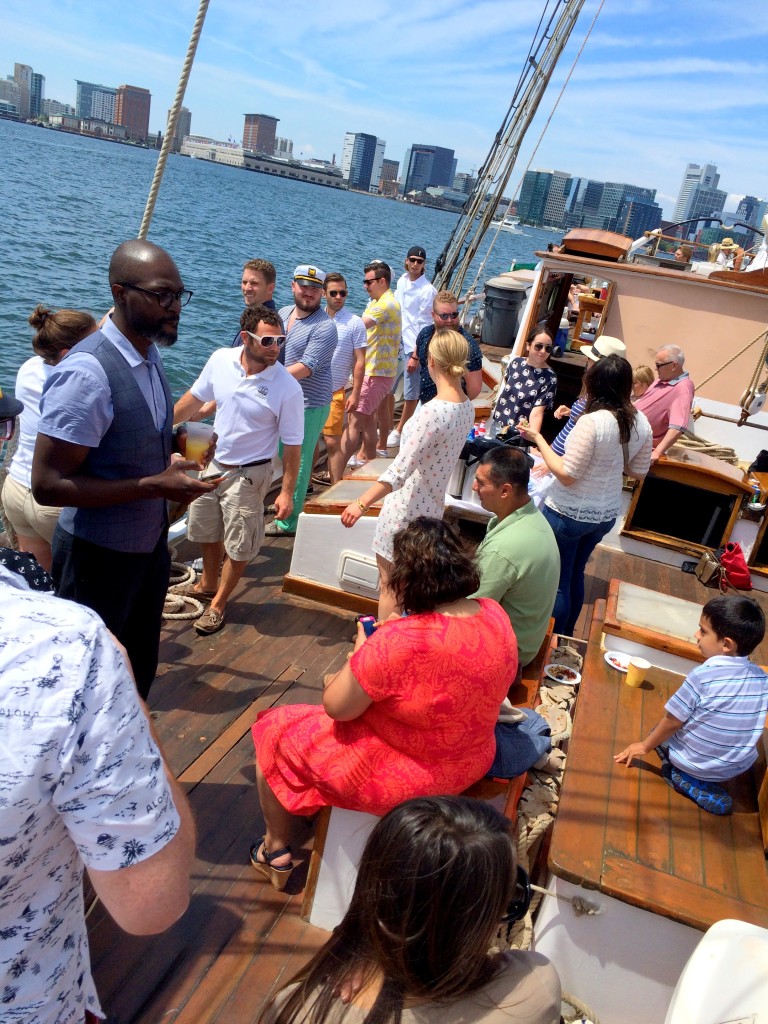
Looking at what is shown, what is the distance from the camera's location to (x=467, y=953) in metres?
1.24

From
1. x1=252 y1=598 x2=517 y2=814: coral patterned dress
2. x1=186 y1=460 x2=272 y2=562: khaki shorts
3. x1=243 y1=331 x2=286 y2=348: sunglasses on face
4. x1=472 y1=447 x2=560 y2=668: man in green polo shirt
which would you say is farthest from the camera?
x1=186 y1=460 x2=272 y2=562: khaki shorts

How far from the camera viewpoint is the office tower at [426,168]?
169 meters

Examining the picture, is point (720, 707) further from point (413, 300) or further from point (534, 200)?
point (534, 200)

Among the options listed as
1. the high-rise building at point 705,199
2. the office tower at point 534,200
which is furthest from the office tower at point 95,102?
the high-rise building at point 705,199

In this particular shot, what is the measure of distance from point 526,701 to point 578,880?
2.95 ft

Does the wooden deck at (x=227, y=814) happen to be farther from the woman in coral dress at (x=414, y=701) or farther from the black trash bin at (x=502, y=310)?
the black trash bin at (x=502, y=310)

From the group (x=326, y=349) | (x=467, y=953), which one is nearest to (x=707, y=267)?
(x=326, y=349)

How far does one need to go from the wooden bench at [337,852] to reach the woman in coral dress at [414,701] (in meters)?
0.10

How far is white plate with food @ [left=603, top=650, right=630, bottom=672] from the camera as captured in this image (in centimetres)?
343

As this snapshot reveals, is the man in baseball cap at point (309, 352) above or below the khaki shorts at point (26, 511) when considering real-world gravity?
above

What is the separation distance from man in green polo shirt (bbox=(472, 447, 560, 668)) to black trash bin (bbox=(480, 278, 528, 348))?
8.93 m

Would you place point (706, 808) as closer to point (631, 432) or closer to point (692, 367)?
point (631, 432)

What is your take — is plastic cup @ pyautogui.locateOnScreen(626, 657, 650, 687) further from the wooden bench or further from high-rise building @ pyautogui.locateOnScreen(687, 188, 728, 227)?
high-rise building @ pyautogui.locateOnScreen(687, 188, 728, 227)

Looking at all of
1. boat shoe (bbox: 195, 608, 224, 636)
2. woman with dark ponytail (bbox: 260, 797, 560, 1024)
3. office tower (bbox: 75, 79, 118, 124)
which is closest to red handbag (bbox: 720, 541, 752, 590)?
boat shoe (bbox: 195, 608, 224, 636)
